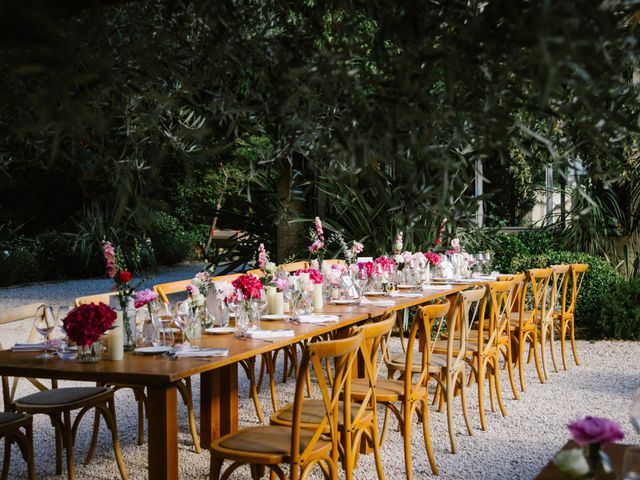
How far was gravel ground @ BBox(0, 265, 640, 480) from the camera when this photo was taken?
4473 mm

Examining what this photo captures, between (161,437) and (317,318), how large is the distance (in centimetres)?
171

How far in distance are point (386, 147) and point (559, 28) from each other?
55 centimetres

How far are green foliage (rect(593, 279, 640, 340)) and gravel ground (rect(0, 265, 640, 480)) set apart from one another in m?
1.22

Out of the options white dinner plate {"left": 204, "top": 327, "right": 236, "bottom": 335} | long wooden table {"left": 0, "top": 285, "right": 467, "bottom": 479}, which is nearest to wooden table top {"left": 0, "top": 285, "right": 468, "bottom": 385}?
long wooden table {"left": 0, "top": 285, "right": 467, "bottom": 479}

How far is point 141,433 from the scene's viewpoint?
4973 mm

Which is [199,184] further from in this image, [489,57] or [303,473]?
[489,57]

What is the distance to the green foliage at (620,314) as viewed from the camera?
29.6 feet

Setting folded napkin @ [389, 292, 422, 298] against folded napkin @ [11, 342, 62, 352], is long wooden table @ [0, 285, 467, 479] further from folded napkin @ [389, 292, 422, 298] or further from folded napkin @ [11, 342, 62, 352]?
folded napkin @ [389, 292, 422, 298]

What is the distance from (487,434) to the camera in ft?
17.1

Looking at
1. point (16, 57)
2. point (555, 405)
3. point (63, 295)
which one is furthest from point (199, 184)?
point (16, 57)

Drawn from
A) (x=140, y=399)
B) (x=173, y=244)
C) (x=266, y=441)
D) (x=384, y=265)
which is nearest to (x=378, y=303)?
(x=384, y=265)

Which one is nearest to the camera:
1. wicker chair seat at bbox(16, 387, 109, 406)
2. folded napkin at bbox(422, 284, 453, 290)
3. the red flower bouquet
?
the red flower bouquet

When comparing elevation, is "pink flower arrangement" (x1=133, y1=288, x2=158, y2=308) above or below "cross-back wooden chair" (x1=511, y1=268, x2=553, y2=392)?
above

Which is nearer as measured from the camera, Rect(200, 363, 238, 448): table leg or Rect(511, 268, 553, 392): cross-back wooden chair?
Rect(200, 363, 238, 448): table leg
